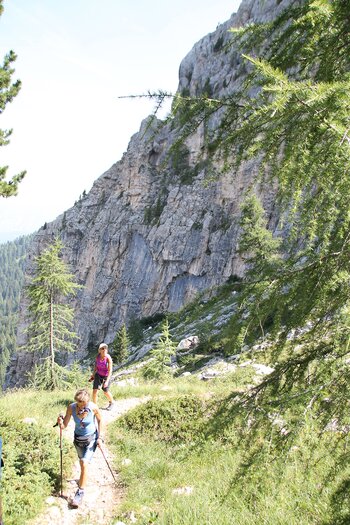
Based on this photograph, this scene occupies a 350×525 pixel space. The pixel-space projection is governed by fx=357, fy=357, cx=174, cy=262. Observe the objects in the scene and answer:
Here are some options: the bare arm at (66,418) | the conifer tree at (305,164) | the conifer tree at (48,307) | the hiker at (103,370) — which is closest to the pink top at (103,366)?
the hiker at (103,370)

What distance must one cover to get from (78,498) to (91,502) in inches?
12.9

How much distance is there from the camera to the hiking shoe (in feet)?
19.3

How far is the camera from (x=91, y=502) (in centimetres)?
618

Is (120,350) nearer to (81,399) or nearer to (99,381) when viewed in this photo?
(99,381)

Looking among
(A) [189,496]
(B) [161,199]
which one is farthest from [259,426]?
(B) [161,199]

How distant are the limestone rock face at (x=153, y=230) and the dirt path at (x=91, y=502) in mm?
37267

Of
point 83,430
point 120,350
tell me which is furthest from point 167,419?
point 120,350

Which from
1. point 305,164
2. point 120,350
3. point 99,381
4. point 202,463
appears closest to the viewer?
point 305,164

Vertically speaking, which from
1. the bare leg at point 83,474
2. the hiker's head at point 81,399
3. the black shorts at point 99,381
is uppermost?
the hiker's head at point 81,399

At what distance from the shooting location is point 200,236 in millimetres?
52688

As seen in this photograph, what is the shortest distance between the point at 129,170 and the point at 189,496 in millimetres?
66295

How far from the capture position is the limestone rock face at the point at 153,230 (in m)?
50.3

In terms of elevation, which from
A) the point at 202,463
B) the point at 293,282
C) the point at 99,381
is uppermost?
the point at 293,282

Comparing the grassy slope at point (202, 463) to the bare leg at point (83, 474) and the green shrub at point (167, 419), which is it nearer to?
the green shrub at point (167, 419)
